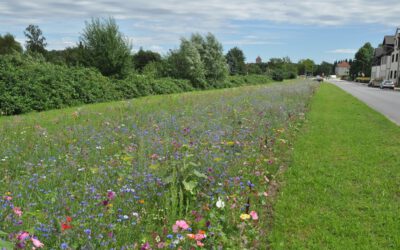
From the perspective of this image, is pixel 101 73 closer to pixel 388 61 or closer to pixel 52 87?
pixel 52 87

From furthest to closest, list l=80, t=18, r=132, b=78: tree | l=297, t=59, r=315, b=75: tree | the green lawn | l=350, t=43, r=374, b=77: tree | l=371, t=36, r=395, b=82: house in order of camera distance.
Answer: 1. l=297, t=59, r=315, b=75: tree
2. l=350, t=43, r=374, b=77: tree
3. l=371, t=36, r=395, b=82: house
4. l=80, t=18, r=132, b=78: tree
5. the green lawn

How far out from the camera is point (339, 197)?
5199 mm

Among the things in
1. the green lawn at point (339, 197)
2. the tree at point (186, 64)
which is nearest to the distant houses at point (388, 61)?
the tree at point (186, 64)

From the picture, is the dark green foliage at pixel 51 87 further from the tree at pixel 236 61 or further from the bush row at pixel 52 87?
the tree at pixel 236 61

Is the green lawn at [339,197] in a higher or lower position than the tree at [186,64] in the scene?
lower

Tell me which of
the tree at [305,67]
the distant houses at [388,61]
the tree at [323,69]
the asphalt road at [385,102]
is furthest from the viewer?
the tree at [323,69]

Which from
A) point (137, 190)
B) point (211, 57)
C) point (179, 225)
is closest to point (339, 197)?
point (137, 190)

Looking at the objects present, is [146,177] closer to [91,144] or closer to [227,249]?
[227,249]

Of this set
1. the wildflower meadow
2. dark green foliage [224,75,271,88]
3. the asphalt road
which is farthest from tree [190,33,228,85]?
the wildflower meadow

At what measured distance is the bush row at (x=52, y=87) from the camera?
1592 cm

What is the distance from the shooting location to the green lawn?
398 cm

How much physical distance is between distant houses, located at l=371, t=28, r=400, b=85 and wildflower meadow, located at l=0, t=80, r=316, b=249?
63322 mm

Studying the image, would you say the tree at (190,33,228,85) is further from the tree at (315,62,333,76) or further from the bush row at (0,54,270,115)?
the tree at (315,62,333,76)

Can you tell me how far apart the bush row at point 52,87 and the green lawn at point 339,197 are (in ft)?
40.3
